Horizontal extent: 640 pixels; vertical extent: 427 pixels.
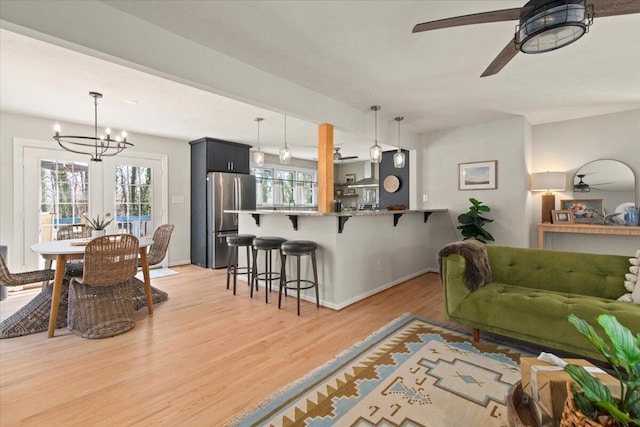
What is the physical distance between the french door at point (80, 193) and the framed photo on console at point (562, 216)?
657 cm

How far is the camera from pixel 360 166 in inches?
375

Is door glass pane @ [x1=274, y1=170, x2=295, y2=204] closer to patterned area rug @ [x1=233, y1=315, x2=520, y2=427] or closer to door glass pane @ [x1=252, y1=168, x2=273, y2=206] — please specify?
door glass pane @ [x1=252, y1=168, x2=273, y2=206]

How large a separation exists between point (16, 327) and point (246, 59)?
326 centimetres

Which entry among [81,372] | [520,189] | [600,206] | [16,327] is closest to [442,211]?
[520,189]

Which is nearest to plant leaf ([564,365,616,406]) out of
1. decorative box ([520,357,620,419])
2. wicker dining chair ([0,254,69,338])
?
decorative box ([520,357,620,419])

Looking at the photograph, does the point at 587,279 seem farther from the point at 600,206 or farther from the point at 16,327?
the point at 16,327

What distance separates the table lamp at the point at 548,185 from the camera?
4.38 meters

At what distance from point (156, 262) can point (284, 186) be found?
4644 millimetres

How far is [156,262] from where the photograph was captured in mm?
3818

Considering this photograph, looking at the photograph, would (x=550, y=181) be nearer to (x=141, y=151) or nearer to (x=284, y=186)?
(x=284, y=186)

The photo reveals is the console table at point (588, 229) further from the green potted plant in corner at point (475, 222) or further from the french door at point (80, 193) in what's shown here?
the french door at point (80, 193)

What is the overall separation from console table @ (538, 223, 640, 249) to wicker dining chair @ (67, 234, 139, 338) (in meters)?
5.25

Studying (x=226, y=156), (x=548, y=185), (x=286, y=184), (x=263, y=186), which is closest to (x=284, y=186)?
(x=286, y=184)

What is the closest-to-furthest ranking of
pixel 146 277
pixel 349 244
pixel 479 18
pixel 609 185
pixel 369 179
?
pixel 479 18 → pixel 146 277 → pixel 349 244 → pixel 609 185 → pixel 369 179
